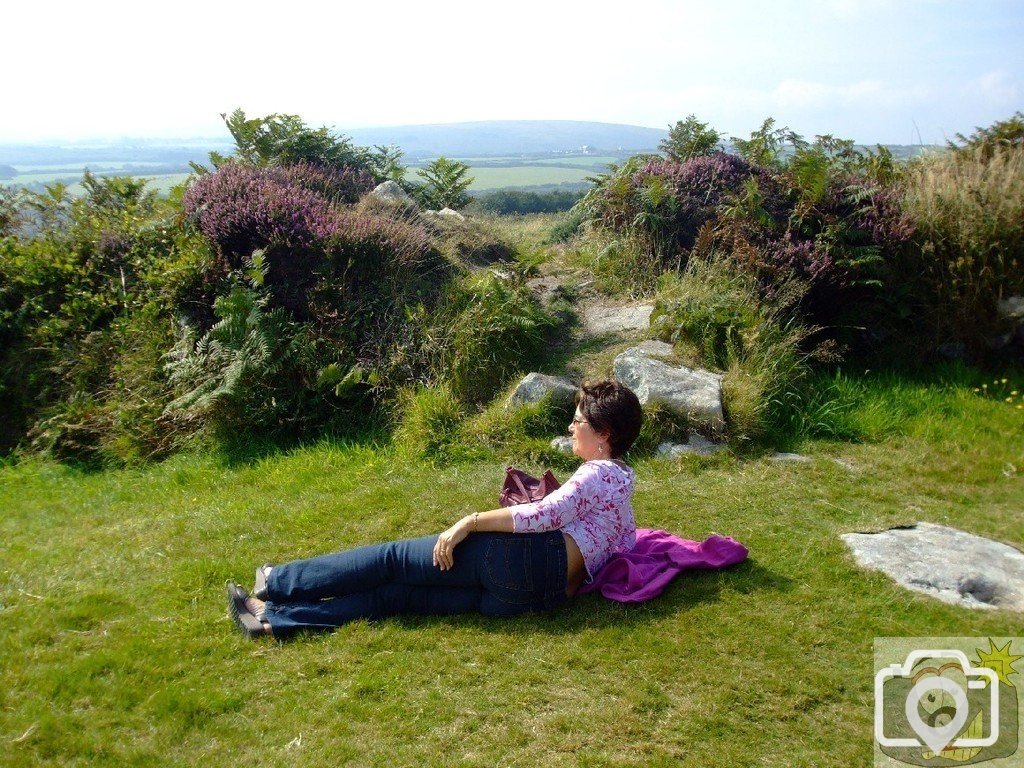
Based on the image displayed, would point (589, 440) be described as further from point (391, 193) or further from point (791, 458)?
point (391, 193)

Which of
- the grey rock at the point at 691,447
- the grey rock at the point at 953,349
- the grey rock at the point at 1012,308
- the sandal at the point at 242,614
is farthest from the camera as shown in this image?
the grey rock at the point at 953,349

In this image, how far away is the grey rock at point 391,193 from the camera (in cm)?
1070

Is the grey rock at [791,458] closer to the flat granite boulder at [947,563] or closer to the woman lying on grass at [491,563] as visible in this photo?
the flat granite boulder at [947,563]

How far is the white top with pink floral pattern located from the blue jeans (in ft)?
0.35

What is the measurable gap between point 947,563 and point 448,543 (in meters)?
2.92

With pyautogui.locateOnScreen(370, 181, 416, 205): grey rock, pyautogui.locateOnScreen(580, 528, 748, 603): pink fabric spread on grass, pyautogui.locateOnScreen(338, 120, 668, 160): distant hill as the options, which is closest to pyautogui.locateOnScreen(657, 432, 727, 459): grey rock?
pyautogui.locateOnScreen(580, 528, 748, 603): pink fabric spread on grass

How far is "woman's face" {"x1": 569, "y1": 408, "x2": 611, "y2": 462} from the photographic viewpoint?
4.43 m

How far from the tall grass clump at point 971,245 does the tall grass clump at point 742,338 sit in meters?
1.42

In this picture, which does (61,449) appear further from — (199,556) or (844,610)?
(844,610)

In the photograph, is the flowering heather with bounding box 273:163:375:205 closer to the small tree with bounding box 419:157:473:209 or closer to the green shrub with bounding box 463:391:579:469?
the small tree with bounding box 419:157:473:209

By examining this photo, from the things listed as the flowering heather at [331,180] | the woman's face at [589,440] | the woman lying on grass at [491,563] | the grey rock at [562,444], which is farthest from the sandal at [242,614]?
the flowering heather at [331,180]

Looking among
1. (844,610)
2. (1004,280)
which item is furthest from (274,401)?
(1004,280)

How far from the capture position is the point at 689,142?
35.4 ft

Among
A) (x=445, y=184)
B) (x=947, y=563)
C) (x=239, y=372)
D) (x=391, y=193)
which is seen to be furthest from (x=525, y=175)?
(x=947, y=563)
